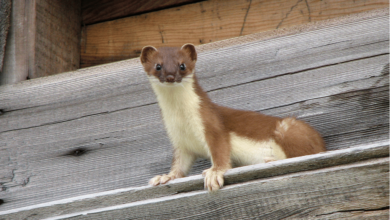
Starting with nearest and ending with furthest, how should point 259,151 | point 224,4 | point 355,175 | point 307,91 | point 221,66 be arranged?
point 355,175, point 259,151, point 307,91, point 221,66, point 224,4

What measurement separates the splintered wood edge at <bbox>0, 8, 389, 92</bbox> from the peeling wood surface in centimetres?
1

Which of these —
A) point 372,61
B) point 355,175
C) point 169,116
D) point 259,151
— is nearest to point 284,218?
point 355,175

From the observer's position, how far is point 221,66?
308 cm

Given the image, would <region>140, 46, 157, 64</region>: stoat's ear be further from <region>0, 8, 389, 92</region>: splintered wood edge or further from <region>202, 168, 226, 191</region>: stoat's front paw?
<region>202, 168, 226, 191</region>: stoat's front paw

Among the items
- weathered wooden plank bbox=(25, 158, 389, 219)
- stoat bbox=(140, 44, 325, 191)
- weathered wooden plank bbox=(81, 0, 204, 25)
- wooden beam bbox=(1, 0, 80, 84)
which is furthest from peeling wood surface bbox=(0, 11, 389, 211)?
weathered wooden plank bbox=(25, 158, 389, 219)

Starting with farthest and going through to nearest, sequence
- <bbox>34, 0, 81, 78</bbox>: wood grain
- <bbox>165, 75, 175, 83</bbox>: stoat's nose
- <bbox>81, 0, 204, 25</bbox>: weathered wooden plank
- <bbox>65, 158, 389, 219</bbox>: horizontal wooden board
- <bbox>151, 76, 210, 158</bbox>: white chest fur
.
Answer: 1. <bbox>81, 0, 204, 25</bbox>: weathered wooden plank
2. <bbox>34, 0, 81, 78</bbox>: wood grain
3. <bbox>151, 76, 210, 158</bbox>: white chest fur
4. <bbox>165, 75, 175, 83</bbox>: stoat's nose
5. <bbox>65, 158, 389, 219</bbox>: horizontal wooden board

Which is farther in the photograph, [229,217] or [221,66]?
[221,66]

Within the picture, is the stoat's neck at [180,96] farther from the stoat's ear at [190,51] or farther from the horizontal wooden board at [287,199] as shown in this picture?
the horizontal wooden board at [287,199]

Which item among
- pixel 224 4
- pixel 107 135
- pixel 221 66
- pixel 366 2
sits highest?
pixel 224 4

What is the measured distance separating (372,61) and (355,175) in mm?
1184

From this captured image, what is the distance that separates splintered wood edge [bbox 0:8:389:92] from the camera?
293 cm

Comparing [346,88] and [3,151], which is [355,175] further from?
[3,151]

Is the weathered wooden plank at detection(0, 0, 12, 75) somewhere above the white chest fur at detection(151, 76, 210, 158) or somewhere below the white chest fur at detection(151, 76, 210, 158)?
above

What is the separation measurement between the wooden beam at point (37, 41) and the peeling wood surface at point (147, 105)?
12cm
